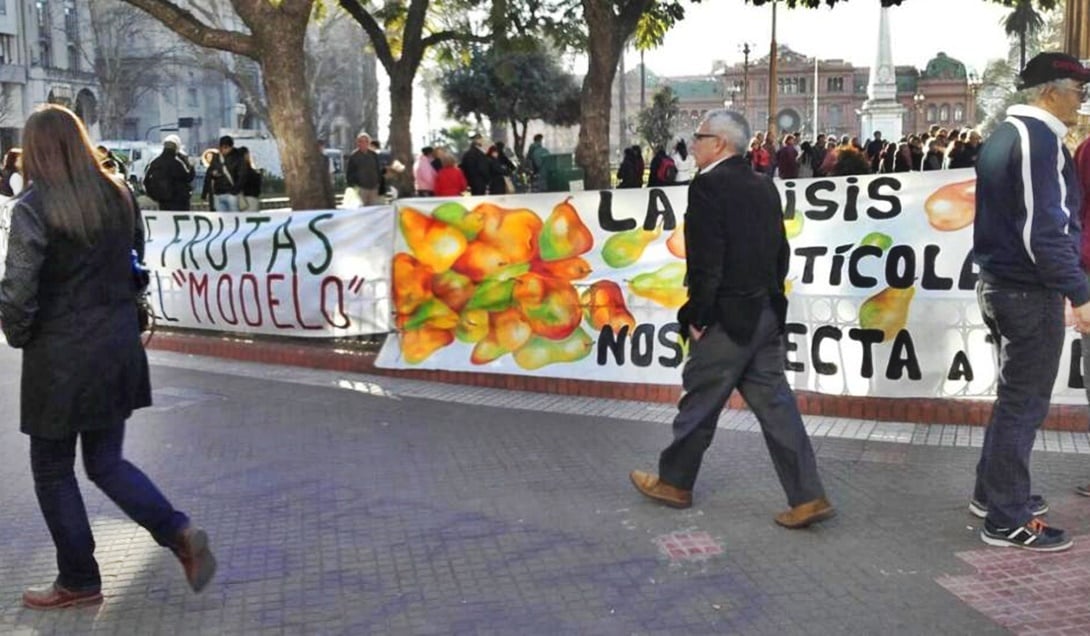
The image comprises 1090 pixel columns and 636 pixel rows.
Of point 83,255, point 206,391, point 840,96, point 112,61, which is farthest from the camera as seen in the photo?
point 840,96

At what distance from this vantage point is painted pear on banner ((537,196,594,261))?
7846 mm

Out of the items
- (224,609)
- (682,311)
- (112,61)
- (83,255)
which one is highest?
(112,61)

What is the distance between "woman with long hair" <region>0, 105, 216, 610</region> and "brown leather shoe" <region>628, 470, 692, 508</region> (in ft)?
6.62

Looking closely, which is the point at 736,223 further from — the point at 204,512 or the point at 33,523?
the point at 33,523

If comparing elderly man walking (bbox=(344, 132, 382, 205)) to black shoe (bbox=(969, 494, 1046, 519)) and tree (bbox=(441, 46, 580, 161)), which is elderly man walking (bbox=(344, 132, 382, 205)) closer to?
black shoe (bbox=(969, 494, 1046, 519))

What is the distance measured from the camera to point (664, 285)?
7527mm

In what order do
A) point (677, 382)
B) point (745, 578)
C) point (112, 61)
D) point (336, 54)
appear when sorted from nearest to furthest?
point (745, 578) < point (677, 382) < point (112, 61) < point (336, 54)

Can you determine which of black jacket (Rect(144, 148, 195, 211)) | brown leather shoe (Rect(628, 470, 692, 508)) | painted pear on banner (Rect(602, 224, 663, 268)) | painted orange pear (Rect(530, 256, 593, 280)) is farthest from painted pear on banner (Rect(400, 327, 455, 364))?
black jacket (Rect(144, 148, 195, 211))

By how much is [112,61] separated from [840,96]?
8009cm

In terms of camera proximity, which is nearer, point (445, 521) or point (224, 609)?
point (224, 609)

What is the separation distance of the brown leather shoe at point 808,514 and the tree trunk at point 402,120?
16.0m

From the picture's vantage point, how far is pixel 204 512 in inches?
212

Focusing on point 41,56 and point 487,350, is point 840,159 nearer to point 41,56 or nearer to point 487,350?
point 487,350

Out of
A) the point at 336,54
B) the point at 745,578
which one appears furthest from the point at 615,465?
the point at 336,54
